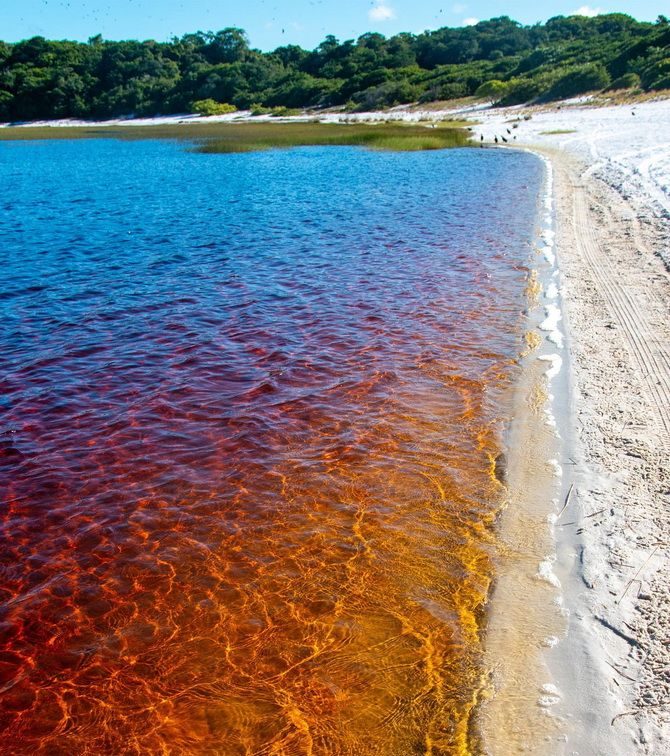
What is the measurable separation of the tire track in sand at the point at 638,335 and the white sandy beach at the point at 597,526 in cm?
3

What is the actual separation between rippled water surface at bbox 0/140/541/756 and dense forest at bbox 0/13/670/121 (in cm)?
6062

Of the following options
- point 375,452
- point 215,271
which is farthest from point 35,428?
point 215,271

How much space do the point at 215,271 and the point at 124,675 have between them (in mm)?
12607

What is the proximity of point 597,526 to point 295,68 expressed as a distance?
133953 millimetres

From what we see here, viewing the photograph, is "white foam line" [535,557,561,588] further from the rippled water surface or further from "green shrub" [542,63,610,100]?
"green shrub" [542,63,610,100]

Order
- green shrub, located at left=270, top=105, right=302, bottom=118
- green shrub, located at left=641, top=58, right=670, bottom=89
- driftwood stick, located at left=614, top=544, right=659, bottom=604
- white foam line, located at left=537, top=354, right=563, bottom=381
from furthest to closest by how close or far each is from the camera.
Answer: green shrub, located at left=270, top=105, right=302, bottom=118, green shrub, located at left=641, top=58, right=670, bottom=89, white foam line, located at left=537, top=354, right=563, bottom=381, driftwood stick, located at left=614, top=544, right=659, bottom=604

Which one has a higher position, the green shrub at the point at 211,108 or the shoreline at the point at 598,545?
the shoreline at the point at 598,545

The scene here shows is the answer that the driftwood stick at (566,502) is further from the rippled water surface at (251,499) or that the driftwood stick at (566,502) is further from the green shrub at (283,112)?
the green shrub at (283,112)

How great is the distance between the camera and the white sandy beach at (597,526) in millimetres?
4199

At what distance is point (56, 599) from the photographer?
5590 millimetres

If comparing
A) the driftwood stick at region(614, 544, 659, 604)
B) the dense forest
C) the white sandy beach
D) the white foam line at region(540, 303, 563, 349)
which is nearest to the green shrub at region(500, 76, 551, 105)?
the dense forest

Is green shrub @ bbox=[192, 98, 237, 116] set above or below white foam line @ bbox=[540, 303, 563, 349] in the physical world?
below

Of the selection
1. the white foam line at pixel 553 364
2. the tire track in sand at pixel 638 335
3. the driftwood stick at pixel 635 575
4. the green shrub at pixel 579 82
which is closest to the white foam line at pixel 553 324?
the white foam line at pixel 553 364

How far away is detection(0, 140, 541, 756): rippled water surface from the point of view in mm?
4543
